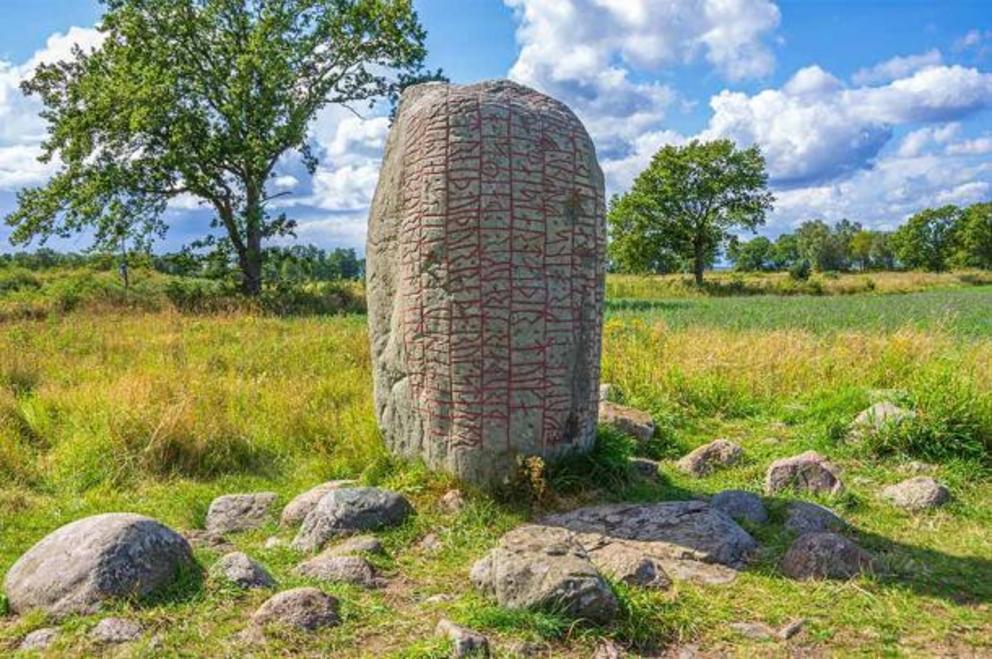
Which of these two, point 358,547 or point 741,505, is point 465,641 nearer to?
point 358,547

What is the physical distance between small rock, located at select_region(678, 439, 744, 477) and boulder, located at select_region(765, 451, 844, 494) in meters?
0.67

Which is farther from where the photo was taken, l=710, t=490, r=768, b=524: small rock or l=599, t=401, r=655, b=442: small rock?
l=599, t=401, r=655, b=442: small rock

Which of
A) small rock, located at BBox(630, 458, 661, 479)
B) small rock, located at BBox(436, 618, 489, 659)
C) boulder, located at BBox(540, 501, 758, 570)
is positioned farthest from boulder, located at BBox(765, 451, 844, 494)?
small rock, located at BBox(436, 618, 489, 659)

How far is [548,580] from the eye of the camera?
416cm

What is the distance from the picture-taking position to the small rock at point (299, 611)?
4145mm

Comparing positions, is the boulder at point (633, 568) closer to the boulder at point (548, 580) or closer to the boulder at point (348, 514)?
the boulder at point (548, 580)

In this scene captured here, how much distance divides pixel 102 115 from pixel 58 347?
437 inches

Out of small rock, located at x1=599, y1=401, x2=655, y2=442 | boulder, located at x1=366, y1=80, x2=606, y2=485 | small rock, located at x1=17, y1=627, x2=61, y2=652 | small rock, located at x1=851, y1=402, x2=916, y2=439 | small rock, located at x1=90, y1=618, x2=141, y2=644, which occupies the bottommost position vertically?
small rock, located at x1=17, y1=627, x2=61, y2=652

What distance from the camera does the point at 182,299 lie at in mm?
22844

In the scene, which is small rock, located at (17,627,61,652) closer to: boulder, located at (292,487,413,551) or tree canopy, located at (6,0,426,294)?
boulder, located at (292,487,413,551)

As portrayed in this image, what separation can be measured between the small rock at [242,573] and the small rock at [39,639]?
85 centimetres

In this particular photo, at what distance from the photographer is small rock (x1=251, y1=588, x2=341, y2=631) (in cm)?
414

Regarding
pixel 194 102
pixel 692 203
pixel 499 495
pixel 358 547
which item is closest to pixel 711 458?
pixel 499 495

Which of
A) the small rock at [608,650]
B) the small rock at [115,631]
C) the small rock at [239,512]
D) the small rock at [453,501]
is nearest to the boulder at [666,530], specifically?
the small rock at [453,501]
